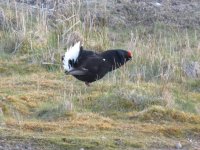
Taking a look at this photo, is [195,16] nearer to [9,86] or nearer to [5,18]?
[5,18]

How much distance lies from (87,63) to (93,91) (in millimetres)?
394

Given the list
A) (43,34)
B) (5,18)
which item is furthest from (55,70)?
(5,18)

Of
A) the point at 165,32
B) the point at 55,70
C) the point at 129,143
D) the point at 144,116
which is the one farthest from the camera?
the point at 165,32

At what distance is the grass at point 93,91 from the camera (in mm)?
8102

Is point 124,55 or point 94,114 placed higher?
point 124,55

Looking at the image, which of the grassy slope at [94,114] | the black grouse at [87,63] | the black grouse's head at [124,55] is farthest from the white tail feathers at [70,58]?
the black grouse's head at [124,55]

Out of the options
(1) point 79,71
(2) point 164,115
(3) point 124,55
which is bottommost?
(2) point 164,115

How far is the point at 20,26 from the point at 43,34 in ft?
1.66

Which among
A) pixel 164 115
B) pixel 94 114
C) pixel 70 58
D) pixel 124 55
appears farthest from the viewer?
pixel 124 55

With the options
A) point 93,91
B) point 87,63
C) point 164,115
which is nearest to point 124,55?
point 87,63

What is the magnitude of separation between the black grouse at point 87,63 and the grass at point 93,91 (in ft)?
0.67

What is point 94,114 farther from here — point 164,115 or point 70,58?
point 70,58

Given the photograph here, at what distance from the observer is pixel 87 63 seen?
10180mm

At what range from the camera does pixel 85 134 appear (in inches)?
317
